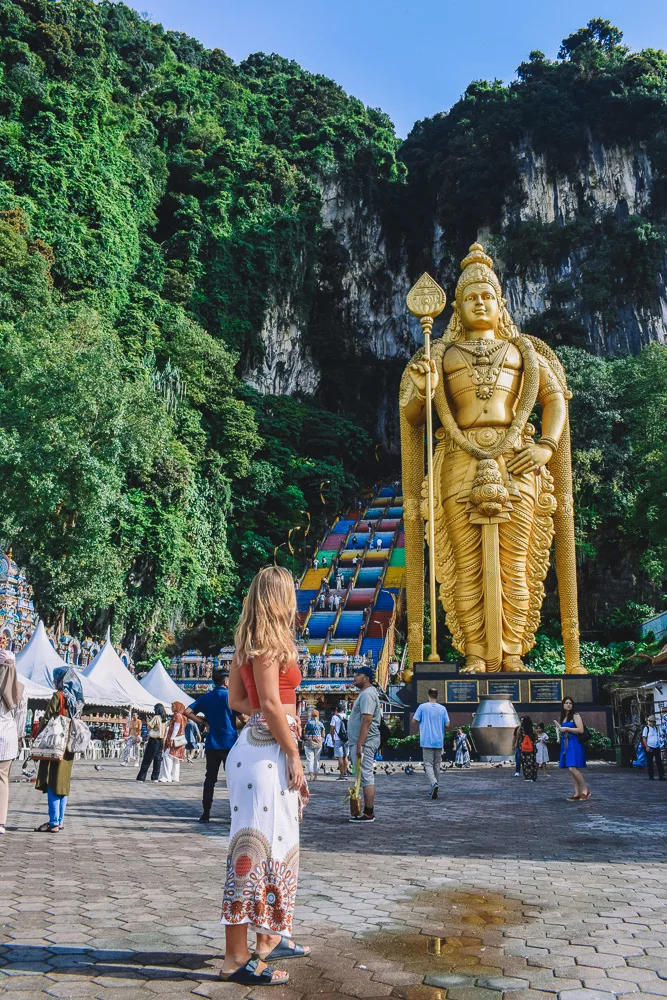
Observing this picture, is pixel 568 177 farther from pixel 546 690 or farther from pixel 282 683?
pixel 282 683

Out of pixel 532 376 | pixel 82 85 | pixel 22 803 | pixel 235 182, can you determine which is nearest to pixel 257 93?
pixel 235 182

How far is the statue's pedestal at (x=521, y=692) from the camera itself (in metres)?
14.2

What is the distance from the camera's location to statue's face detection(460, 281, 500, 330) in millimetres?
16000

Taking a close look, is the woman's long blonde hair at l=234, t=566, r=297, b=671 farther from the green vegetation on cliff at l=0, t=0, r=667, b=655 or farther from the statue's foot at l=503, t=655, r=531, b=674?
the green vegetation on cliff at l=0, t=0, r=667, b=655

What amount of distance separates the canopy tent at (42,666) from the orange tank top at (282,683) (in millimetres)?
10984

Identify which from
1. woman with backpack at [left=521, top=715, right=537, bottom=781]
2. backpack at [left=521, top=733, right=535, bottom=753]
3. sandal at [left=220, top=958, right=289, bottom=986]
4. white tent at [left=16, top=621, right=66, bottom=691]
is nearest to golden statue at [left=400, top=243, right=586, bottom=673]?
woman with backpack at [left=521, top=715, right=537, bottom=781]

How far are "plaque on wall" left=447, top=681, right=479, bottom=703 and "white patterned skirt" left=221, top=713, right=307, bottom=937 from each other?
12072mm

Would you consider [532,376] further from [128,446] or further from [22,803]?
[22,803]

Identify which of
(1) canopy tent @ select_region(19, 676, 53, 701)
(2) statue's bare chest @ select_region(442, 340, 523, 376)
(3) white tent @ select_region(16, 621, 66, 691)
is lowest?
(1) canopy tent @ select_region(19, 676, 53, 701)

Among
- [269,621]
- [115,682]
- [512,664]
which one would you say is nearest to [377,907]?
[269,621]

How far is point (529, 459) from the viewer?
15211mm

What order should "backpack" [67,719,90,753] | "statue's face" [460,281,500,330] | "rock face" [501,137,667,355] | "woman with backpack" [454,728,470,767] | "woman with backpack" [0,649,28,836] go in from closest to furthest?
"woman with backpack" [0,649,28,836], "backpack" [67,719,90,753], "woman with backpack" [454,728,470,767], "statue's face" [460,281,500,330], "rock face" [501,137,667,355]

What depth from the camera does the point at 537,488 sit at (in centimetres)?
1592

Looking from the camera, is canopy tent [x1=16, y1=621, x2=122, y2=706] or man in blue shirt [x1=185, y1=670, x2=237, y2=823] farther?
canopy tent [x1=16, y1=621, x2=122, y2=706]
